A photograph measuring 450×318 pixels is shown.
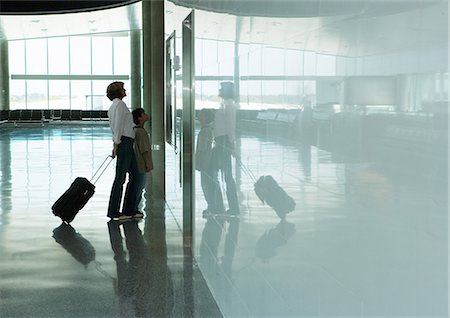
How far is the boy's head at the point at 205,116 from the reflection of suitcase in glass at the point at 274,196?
1919mm

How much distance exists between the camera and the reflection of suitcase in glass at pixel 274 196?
3449mm

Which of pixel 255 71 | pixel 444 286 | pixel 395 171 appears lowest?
pixel 444 286

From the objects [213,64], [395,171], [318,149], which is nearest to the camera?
[395,171]

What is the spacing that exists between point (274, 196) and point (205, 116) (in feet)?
8.92

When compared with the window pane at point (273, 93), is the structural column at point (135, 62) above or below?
above

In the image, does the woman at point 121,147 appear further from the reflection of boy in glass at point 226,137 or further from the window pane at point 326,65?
the window pane at point 326,65

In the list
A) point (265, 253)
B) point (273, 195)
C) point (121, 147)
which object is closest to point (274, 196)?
point (273, 195)

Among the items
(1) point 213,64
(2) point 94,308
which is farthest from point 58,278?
(1) point 213,64

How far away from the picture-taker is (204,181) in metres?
6.42

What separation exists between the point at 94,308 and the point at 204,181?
157 cm

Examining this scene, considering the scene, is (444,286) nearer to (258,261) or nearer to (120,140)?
(258,261)

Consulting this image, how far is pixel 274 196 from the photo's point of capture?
373 cm

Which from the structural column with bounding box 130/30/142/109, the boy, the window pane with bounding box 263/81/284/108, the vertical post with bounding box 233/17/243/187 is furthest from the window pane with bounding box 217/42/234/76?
the structural column with bounding box 130/30/142/109

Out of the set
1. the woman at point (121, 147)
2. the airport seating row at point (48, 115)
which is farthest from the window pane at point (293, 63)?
the airport seating row at point (48, 115)
